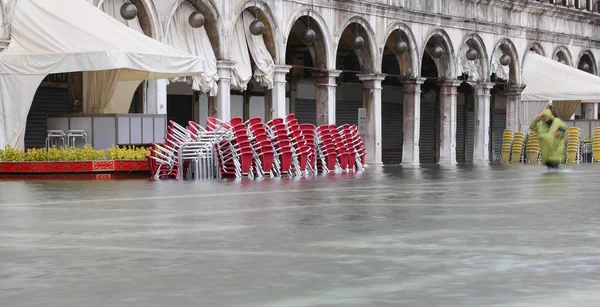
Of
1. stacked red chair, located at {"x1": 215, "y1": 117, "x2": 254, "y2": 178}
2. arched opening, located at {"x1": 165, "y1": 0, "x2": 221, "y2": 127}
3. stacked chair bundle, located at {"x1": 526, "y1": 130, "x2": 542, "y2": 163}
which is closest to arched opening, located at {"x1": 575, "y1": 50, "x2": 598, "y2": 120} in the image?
stacked chair bundle, located at {"x1": 526, "y1": 130, "x2": 542, "y2": 163}

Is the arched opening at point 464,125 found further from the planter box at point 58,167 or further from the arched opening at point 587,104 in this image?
the planter box at point 58,167

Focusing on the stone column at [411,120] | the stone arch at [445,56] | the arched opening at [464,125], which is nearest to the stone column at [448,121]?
the stone arch at [445,56]

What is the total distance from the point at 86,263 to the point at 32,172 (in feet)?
51.2

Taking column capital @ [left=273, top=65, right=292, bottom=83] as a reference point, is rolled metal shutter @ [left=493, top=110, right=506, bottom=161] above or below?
below

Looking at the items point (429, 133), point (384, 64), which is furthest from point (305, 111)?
point (429, 133)

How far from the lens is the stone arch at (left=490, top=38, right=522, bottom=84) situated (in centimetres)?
4556

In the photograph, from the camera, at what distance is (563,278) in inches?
281

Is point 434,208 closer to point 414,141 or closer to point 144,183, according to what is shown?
point 144,183

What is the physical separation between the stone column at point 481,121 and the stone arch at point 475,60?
1.12 ft

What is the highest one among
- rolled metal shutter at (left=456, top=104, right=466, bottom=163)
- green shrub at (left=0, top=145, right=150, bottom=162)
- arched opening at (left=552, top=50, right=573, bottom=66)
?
arched opening at (left=552, top=50, right=573, bottom=66)

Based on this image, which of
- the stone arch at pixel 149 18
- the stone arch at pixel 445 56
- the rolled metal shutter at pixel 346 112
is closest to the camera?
the stone arch at pixel 149 18

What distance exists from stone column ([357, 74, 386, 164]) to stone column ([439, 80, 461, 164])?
476 centimetres

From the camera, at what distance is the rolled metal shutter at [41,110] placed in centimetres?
2864

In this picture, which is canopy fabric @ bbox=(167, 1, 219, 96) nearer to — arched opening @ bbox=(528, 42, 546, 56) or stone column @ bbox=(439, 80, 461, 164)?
stone column @ bbox=(439, 80, 461, 164)
